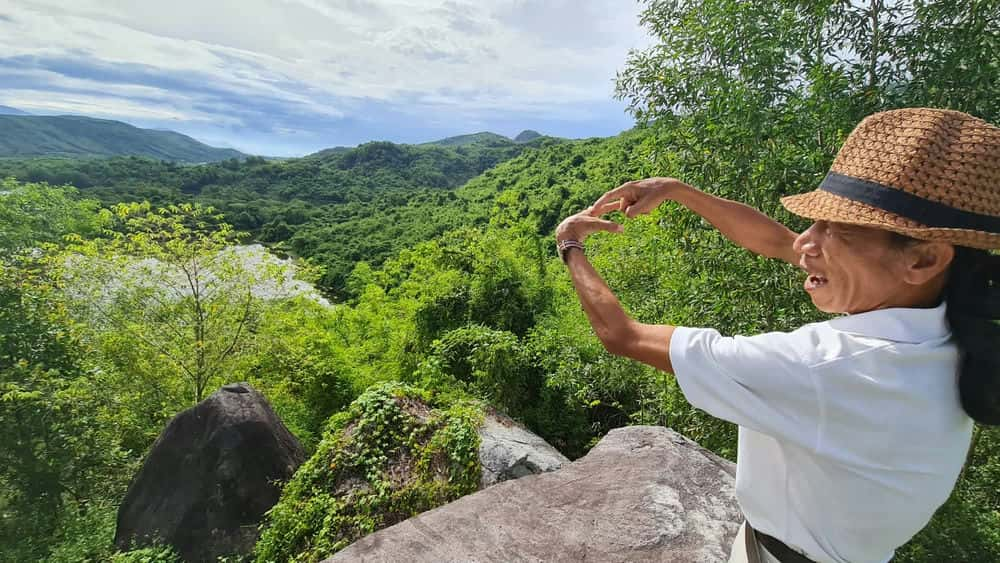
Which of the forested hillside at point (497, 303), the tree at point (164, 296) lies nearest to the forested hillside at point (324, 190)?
the tree at point (164, 296)

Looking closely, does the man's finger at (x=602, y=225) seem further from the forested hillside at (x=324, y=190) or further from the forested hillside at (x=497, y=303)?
the forested hillside at (x=324, y=190)

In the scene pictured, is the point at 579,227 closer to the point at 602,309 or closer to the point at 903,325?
the point at 602,309

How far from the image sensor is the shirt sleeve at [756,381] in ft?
3.65

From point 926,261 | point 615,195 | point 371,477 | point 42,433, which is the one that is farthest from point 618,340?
point 42,433

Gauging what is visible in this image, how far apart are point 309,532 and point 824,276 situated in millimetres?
6598

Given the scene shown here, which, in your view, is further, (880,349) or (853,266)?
(853,266)

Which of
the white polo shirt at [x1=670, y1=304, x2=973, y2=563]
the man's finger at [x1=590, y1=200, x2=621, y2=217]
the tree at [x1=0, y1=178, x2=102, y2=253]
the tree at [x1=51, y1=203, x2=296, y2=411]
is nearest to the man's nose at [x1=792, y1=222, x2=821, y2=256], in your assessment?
the white polo shirt at [x1=670, y1=304, x2=973, y2=563]

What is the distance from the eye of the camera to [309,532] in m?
6.11

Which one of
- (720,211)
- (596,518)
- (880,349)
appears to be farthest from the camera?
(596,518)

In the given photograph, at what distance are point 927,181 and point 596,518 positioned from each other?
3.11 metres

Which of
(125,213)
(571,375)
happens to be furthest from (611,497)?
(125,213)

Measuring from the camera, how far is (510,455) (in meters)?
6.46

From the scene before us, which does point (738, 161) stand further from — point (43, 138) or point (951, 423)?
point (43, 138)

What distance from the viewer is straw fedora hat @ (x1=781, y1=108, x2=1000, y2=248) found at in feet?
3.52
